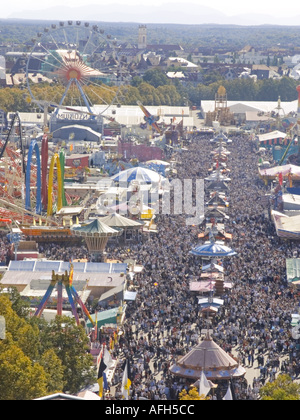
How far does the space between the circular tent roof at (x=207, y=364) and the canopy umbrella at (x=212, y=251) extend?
45.4 ft

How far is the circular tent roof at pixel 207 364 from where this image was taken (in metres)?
26.0

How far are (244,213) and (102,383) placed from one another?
27417 mm

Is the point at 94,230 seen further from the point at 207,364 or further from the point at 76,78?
the point at 76,78

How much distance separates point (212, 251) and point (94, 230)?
451cm

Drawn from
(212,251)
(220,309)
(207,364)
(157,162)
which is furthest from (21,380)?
(157,162)

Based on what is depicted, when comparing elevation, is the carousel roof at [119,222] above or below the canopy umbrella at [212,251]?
below

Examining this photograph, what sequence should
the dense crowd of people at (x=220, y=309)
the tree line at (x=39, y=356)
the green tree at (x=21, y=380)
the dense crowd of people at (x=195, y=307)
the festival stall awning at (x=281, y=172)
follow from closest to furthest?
1. the green tree at (x=21, y=380)
2. the tree line at (x=39, y=356)
3. the dense crowd of people at (x=195, y=307)
4. the dense crowd of people at (x=220, y=309)
5. the festival stall awning at (x=281, y=172)

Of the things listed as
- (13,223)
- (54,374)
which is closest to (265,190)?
(13,223)

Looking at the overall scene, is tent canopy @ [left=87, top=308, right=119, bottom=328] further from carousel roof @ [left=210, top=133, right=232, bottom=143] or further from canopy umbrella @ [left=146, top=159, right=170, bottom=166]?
carousel roof @ [left=210, top=133, right=232, bottom=143]

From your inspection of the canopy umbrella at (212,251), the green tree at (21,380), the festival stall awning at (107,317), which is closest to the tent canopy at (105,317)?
the festival stall awning at (107,317)

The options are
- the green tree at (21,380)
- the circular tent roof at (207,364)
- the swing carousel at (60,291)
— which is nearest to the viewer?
the green tree at (21,380)

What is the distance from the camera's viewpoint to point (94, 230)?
4047 centimetres

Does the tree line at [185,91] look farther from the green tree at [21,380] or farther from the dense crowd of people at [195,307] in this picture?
the green tree at [21,380]

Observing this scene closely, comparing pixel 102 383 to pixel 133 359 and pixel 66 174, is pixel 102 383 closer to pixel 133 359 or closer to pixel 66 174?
pixel 133 359
